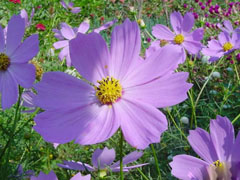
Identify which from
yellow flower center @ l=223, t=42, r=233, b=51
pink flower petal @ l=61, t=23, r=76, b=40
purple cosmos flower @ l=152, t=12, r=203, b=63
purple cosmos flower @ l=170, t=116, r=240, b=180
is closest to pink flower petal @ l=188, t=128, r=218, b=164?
purple cosmos flower @ l=170, t=116, r=240, b=180

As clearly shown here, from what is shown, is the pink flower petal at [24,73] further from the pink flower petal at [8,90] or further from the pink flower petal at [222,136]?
the pink flower petal at [222,136]

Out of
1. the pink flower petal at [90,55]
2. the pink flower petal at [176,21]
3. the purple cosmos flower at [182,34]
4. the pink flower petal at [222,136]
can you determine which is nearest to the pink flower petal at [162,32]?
the purple cosmos flower at [182,34]

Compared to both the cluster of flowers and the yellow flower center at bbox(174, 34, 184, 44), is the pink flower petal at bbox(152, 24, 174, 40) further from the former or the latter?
the cluster of flowers

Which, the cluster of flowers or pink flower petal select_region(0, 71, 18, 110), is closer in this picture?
the cluster of flowers

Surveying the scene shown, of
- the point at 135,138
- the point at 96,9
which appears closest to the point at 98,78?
the point at 135,138

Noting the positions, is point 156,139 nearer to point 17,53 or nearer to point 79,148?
point 17,53

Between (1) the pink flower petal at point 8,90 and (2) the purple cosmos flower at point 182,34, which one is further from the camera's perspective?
(2) the purple cosmos flower at point 182,34

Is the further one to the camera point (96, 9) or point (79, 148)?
point (96, 9)
